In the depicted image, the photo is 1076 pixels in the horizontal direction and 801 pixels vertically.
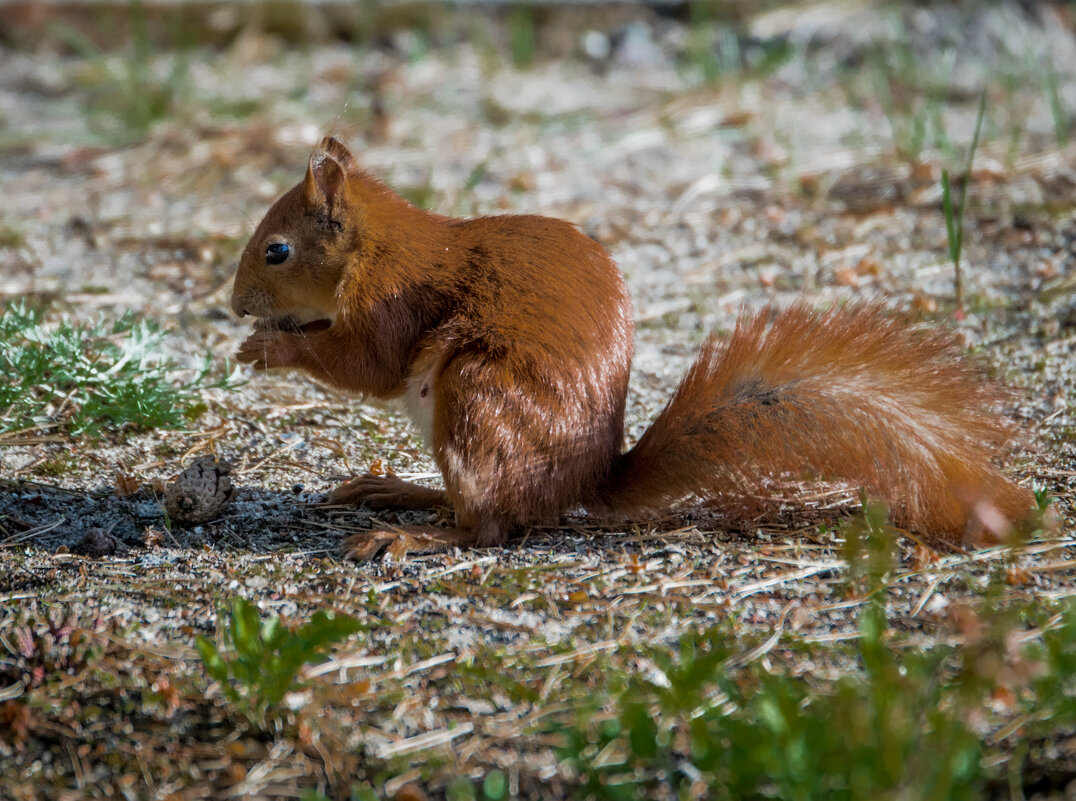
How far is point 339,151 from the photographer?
2.46m

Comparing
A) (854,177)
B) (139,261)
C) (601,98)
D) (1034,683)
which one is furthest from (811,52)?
(1034,683)

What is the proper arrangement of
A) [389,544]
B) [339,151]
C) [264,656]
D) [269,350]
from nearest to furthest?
1. [264,656]
2. [389,544]
3. [269,350]
4. [339,151]

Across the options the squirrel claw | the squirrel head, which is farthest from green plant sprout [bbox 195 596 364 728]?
the squirrel head

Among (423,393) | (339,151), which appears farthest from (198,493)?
(339,151)

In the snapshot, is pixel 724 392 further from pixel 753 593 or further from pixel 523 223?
pixel 523 223

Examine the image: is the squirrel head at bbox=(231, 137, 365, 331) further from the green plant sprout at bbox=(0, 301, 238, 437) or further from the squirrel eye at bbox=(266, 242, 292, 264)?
the green plant sprout at bbox=(0, 301, 238, 437)

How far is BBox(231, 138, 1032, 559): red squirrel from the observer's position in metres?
1.94

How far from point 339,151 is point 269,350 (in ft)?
1.62

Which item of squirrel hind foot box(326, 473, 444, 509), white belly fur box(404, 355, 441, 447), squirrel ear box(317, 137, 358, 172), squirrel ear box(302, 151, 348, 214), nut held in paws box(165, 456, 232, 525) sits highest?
squirrel ear box(317, 137, 358, 172)

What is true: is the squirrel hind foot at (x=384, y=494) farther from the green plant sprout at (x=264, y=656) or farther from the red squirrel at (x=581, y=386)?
the green plant sprout at (x=264, y=656)

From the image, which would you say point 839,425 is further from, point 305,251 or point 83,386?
point 83,386

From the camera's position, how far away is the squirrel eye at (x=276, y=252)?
230 centimetres

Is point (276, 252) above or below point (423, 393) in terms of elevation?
above

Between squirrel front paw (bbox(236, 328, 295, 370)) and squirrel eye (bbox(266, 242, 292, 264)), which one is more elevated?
squirrel eye (bbox(266, 242, 292, 264))
